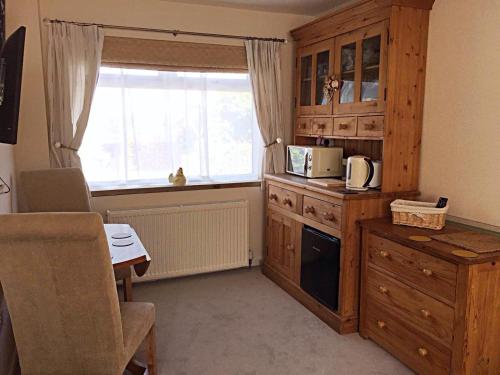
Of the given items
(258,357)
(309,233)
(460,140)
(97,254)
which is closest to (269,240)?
(309,233)

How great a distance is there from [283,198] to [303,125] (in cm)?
70

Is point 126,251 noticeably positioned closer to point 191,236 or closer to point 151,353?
point 151,353

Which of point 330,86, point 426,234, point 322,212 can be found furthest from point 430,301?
point 330,86

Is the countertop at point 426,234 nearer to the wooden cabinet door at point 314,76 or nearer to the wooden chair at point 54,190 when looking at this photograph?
the wooden cabinet door at point 314,76

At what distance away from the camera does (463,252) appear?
6.91 ft

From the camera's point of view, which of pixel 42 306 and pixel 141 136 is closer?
pixel 42 306

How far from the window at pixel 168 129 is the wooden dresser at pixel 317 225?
480mm

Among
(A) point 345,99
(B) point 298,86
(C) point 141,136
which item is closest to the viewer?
(A) point 345,99

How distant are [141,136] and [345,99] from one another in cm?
171

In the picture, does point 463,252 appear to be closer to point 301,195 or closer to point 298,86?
point 301,195

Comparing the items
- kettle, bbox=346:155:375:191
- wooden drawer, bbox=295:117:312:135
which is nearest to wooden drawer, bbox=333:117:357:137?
kettle, bbox=346:155:375:191

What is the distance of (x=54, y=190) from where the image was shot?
3.02m

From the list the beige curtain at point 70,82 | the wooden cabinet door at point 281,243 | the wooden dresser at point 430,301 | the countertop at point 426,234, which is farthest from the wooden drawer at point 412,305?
the beige curtain at point 70,82

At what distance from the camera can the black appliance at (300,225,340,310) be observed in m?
2.93
